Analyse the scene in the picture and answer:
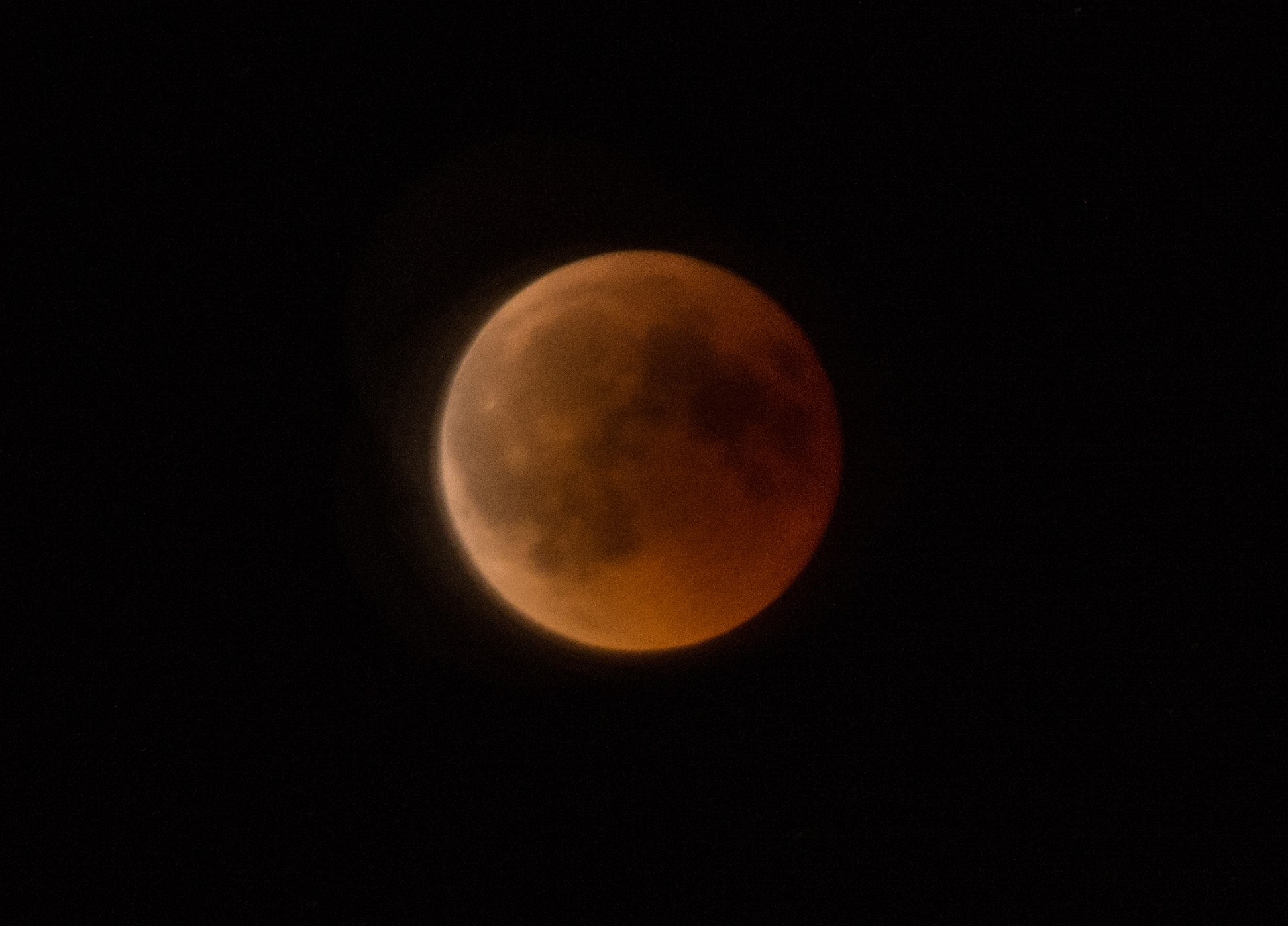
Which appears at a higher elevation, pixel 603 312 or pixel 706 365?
pixel 603 312

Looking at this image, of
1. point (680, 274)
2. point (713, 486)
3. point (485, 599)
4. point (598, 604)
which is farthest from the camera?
point (485, 599)

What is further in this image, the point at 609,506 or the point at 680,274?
the point at 680,274

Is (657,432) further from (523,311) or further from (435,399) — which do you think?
(435,399)

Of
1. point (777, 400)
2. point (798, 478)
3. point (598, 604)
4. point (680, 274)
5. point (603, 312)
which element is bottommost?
point (598, 604)

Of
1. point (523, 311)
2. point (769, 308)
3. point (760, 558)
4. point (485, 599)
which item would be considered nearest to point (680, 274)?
point (769, 308)

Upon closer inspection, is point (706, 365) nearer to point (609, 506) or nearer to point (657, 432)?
point (657, 432)

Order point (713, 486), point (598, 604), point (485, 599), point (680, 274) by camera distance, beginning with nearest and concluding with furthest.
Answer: point (713, 486) < point (598, 604) < point (680, 274) < point (485, 599)
